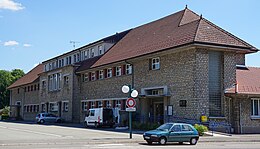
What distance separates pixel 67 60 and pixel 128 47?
18.6 m

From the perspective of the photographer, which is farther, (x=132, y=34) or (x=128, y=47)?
(x=132, y=34)

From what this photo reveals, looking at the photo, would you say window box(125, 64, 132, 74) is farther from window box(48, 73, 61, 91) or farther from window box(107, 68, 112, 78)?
window box(48, 73, 61, 91)

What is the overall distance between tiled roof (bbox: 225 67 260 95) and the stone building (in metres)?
0.55

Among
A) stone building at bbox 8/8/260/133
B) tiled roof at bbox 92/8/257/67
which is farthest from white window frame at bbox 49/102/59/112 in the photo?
tiled roof at bbox 92/8/257/67

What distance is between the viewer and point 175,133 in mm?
21781

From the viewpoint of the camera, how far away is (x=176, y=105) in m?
31.4

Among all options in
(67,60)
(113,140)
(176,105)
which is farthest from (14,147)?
(67,60)

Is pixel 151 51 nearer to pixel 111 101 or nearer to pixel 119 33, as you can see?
pixel 111 101

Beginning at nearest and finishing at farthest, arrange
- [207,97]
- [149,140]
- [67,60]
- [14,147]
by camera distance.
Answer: [14,147]
[149,140]
[207,97]
[67,60]

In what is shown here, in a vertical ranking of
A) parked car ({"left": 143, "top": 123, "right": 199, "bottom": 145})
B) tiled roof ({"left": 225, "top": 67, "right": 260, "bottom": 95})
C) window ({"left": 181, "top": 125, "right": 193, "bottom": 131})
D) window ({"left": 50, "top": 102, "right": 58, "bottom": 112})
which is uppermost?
tiled roof ({"left": 225, "top": 67, "right": 260, "bottom": 95})

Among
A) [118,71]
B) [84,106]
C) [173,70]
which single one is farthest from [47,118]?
[173,70]

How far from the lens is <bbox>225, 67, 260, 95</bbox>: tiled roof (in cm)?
3083

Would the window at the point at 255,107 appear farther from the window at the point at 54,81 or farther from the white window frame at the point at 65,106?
the window at the point at 54,81

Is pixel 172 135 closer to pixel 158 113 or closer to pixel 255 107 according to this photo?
pixel 255 107
